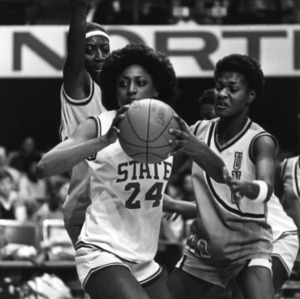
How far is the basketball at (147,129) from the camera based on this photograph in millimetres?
5070

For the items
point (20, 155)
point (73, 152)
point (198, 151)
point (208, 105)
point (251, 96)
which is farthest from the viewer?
point (20, 155)

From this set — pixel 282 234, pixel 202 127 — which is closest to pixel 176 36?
pixel 282 234

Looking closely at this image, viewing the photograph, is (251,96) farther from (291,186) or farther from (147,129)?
(291,186)

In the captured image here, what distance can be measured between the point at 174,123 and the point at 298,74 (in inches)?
380

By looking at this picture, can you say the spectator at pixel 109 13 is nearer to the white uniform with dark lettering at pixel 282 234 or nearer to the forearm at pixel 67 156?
the white uniform with dark lettering at pixel 282 234

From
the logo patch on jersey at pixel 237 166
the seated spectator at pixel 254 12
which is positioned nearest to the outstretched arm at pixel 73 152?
the logo patch on jersey at pixel 237 166

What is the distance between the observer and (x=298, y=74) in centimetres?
1446

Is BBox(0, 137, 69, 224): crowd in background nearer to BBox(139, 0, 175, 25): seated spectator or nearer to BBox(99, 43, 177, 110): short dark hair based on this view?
BBox(139, 0, 175, 25): seated spectator

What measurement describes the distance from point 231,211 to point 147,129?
3.01 feet

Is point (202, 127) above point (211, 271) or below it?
above

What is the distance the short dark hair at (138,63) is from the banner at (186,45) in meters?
8.94

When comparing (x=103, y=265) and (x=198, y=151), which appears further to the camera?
(x=198, y=151)

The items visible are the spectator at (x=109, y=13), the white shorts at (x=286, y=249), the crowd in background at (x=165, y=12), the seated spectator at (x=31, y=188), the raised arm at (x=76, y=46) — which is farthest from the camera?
the crowd in background at (x=165, y=12)

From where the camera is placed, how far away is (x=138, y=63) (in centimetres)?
545
